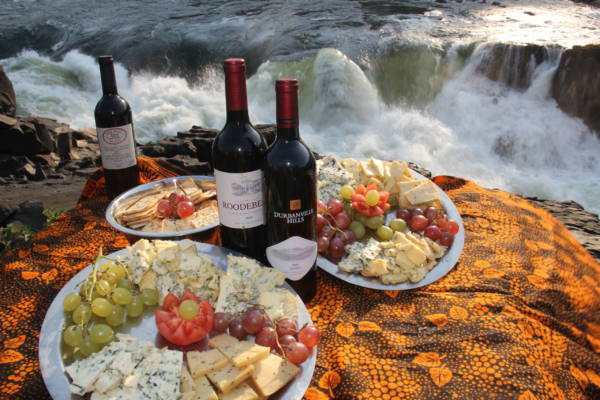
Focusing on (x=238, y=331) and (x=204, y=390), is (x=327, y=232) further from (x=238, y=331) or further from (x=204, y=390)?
(x=204, y=390)

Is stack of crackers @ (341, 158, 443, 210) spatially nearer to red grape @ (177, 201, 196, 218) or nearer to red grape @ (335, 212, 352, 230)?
red grape @ (335, 212, 352, 230)

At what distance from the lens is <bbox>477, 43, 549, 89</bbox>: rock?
Answer: 9.62 m

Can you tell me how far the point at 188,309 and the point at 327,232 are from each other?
2.25ft

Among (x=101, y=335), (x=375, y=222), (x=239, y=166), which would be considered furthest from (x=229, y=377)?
(x=375, y=222)

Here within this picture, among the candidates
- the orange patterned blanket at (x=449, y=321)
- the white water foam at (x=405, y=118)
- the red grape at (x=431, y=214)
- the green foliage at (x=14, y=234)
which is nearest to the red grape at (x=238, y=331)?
the orange patterned blanket at (x=449, y=321)

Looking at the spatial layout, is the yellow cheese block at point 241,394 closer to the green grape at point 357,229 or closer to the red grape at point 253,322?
the red grape at point 253,322

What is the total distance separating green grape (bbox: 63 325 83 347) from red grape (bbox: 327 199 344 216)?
3.29ft

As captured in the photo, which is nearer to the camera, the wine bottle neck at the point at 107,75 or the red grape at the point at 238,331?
the red grape at the point at 238,331

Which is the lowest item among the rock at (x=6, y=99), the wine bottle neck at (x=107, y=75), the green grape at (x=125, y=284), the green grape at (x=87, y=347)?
the rock at (x=6, y=99)

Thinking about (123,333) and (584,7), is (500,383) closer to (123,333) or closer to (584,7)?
(123,333)

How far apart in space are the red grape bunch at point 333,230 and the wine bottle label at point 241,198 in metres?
0.33

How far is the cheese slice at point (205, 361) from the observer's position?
3.59 ft

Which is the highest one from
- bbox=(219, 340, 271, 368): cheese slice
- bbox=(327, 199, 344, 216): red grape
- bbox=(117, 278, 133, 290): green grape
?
bbox=(327, 199, 344, 216): red grape

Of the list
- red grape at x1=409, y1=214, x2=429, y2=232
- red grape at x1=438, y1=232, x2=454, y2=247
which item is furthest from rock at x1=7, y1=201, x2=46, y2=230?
red grape at x1=438, y1=232, x2=454, y2=247
